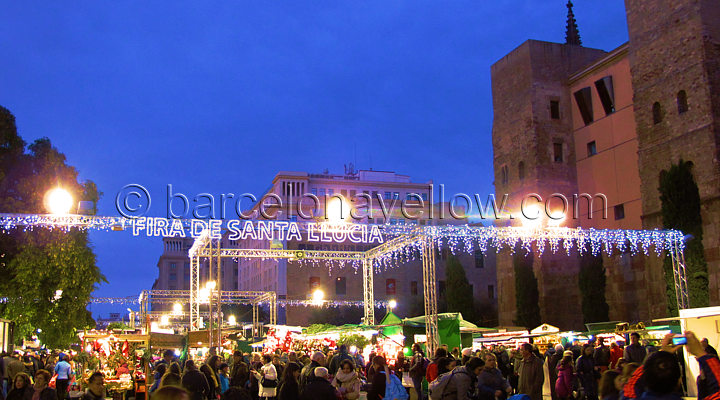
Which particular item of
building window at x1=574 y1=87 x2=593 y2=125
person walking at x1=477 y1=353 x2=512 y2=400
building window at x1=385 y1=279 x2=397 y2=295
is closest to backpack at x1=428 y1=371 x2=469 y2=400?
person walking at x1=477 y1=353 x2=512 y2=400

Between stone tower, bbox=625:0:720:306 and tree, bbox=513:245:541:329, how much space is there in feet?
19.6

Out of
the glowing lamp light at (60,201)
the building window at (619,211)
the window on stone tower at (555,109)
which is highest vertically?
the window on stone tower at (555,109)

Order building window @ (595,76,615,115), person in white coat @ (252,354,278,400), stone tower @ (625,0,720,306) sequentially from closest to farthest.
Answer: person in white coat @ (252,354,278,400) < stone tower @ (625,0,720,306) < building window @ (595,76,615,115)

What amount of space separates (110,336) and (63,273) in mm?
7095

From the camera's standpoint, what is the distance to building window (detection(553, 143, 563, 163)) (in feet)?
111

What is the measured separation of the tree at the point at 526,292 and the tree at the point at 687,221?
7.99 meters

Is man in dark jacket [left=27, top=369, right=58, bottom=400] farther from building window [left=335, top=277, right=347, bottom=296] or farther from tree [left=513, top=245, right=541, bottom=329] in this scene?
building window [left=335, top=277, right=347, bottom=296]

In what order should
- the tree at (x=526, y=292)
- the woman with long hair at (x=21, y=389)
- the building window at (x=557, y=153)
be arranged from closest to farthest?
the woman with long hair at (x=21, y=389)
the tree at (x=526, y=292)
the building window at (x=557, y=153)

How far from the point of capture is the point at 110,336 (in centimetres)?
1750

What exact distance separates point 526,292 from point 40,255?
20846 mm

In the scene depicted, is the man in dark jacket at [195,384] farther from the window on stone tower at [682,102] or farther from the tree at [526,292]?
the tree at [526,292]

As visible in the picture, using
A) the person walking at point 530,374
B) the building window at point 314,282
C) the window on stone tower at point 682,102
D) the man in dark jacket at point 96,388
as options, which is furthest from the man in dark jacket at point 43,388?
the building window at point 314,282

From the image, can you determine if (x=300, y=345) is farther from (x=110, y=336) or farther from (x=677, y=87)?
(x=677, y=87)

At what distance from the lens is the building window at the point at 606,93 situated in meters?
31.8
